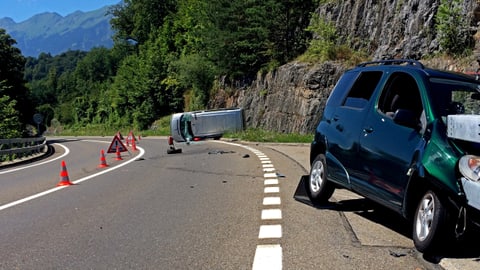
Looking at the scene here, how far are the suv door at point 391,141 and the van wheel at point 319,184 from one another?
1.12 metres

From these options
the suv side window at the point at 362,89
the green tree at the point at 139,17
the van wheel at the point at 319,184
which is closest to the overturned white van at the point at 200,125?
the van wheel at the point at 319,184

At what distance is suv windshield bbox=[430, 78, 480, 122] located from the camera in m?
5.76

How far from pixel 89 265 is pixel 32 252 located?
101cm

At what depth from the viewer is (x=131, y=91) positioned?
71.2 meters

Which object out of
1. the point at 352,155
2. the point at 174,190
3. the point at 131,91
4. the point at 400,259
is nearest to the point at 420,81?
the point at 352,155

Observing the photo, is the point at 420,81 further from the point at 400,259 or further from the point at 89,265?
the point at 89,265

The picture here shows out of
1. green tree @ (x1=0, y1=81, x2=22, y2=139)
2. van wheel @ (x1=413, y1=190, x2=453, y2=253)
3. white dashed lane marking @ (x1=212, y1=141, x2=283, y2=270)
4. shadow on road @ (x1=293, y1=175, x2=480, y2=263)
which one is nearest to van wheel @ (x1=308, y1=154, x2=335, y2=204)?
shadow on road @ (x1=293, y1=175, x2=480, y2=263)

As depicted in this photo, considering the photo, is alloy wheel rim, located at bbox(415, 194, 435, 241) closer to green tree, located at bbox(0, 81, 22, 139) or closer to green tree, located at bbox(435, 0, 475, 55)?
green tree, located at bbox(435, 0, 475, 55)

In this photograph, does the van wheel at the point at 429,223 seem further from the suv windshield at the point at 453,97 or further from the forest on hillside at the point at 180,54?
the forest on hillside at the point at 180,54

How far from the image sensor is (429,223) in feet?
17.5

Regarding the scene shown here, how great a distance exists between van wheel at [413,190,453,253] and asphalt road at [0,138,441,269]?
19cm

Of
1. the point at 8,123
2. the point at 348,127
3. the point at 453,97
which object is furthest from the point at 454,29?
the point at 8,123

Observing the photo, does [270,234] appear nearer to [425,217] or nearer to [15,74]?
[425,217]

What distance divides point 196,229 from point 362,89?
10.0 ft
